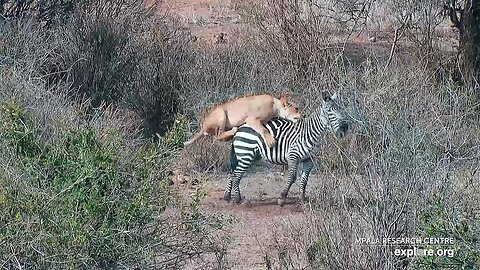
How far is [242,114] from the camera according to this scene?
12.9 metres

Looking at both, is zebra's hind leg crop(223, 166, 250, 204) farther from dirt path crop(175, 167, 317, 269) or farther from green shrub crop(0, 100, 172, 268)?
green shrub crop(0, 100, 172, 268)

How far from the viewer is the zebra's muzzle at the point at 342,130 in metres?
11.0

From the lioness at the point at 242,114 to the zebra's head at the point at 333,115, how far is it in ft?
3.45

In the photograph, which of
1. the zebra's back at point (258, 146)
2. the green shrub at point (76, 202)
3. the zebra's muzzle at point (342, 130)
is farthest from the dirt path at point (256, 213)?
the green shrub at point (76, 202)

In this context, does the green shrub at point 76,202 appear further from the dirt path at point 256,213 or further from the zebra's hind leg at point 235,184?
the zebra's hind leg at point 235,184

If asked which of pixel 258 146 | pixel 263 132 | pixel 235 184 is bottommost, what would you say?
pixel 235 184

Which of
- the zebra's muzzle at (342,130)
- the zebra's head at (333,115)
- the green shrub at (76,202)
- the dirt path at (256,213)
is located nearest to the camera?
the green shrub at (76,202)

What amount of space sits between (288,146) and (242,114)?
1297 millimetres

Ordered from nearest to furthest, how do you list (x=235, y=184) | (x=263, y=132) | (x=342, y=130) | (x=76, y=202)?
(x=76, y=202)
(x=342, y=130)
(x=235, y=184)
(x=263, y=132)

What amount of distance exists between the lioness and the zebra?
2.31ft

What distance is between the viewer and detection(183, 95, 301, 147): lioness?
12719mm

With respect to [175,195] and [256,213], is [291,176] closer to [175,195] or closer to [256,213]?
[256,213]

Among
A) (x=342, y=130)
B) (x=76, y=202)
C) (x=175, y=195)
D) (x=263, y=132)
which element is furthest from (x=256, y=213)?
(x=76, y=202)

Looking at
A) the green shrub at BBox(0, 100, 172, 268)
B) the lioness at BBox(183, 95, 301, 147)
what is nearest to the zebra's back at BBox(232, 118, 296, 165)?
the lioness at BBox(183, 95, 301, 147)
